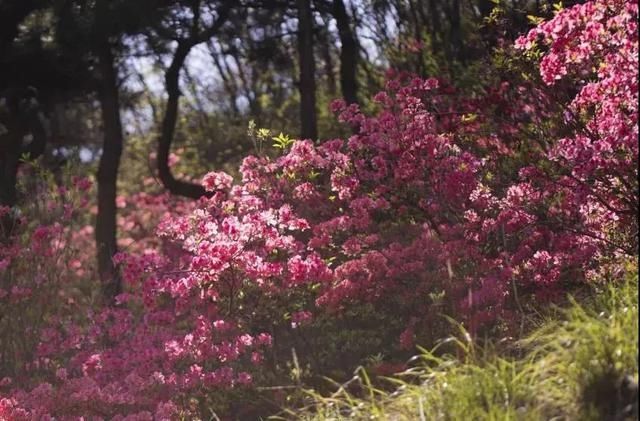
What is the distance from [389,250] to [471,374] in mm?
4177

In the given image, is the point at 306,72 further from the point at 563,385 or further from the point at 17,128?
the point at 563,385

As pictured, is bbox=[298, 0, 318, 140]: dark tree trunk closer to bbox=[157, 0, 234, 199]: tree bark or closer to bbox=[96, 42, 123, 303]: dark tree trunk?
bbox=[157, 0, 234, 199]: tree bark

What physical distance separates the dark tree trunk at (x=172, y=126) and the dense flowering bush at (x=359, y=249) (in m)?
4.89

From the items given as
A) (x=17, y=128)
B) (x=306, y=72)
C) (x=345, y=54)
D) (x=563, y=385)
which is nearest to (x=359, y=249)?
(x=563, y=385)

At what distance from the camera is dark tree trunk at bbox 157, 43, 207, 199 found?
1387 cm

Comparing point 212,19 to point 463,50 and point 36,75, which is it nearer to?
point 36,75

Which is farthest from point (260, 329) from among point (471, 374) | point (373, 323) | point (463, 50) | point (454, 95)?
point (463, 50)

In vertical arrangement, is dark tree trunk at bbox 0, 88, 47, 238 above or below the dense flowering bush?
above

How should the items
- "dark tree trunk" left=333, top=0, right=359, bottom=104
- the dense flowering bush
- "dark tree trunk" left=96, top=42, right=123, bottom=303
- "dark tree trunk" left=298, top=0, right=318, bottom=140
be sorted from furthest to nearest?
"dark tree trunk" left=333, top=0, right=359, bottom=104 → "dark tree trunk" left=96, top=42, right=123, bottom=303 → "dark tree trunk" left=298, top=0, right=318, bottom=140 → the dense flowering bush

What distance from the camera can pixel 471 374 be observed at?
15.8ft

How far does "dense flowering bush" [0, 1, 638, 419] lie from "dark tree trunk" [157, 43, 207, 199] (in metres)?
4.89

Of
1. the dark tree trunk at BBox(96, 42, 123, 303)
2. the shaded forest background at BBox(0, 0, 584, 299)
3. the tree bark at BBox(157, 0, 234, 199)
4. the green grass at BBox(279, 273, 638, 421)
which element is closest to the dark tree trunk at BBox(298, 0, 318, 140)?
the shaded forest background at BBox(0, 0, 584, 299)

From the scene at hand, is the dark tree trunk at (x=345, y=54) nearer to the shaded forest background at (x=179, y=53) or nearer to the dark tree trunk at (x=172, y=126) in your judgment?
the shaded forest background at (x=179, y=53)

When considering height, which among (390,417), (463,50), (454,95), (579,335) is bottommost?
(390,417)
